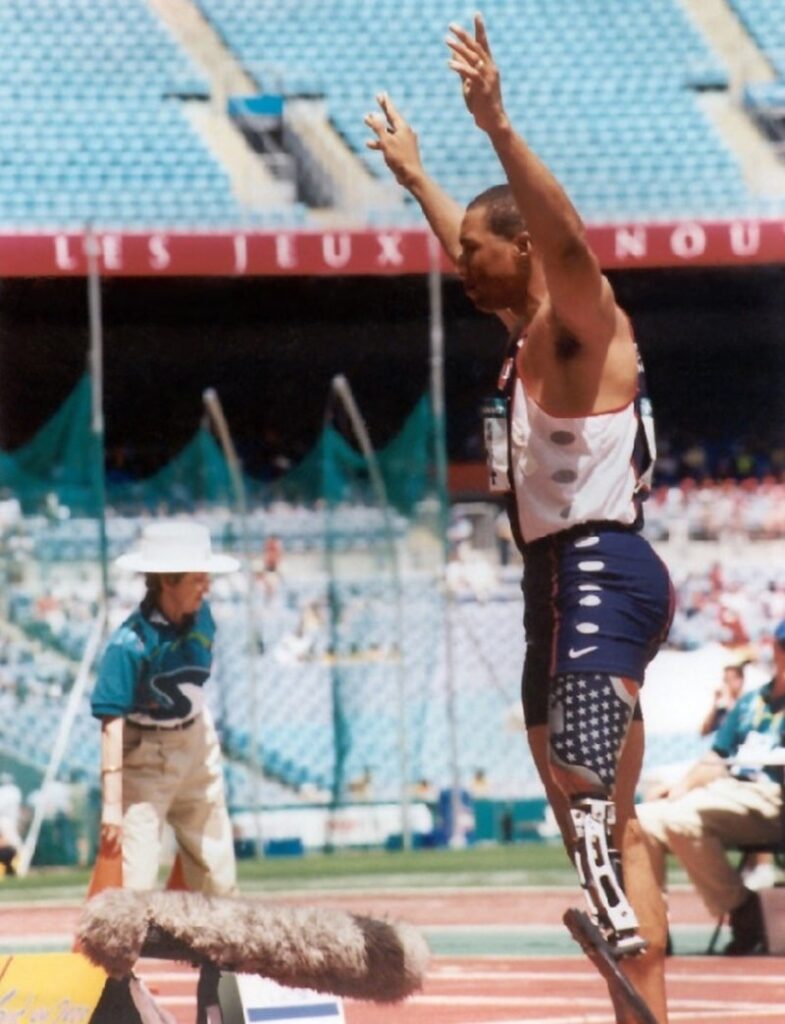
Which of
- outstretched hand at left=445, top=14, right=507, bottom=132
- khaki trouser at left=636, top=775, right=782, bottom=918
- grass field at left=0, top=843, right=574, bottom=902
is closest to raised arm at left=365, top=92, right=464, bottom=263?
outstretched hand at left=445, top=14, right=507, bottom=132

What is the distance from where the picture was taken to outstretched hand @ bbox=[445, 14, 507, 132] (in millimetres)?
5145

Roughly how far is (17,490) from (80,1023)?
435 inches

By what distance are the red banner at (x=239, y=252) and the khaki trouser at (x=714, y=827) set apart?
12.2m

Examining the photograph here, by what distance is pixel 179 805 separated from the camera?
8.88 meters

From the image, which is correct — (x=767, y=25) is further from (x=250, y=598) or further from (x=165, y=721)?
(x=165, y=721)

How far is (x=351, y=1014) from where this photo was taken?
7535 mm

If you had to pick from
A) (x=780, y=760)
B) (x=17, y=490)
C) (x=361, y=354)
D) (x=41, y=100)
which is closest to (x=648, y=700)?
(x=17, y=490)

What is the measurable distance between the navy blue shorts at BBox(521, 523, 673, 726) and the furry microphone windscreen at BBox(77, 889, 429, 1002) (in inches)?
26.2

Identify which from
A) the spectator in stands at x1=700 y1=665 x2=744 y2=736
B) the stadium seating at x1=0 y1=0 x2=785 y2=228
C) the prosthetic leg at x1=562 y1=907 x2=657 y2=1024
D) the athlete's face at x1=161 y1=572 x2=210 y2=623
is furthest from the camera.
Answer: the stadium seating at x1=0 y1=0 x2=785 y2=228

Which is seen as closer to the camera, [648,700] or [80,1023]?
[80,1023]

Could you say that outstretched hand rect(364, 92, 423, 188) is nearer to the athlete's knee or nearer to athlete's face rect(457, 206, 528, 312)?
athlete's face rect(457, 206, 528, 312)

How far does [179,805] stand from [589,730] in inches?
148

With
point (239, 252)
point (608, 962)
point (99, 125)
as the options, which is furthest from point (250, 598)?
point (608, 962)

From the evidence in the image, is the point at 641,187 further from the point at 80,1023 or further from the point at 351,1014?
the point at 80,1023
